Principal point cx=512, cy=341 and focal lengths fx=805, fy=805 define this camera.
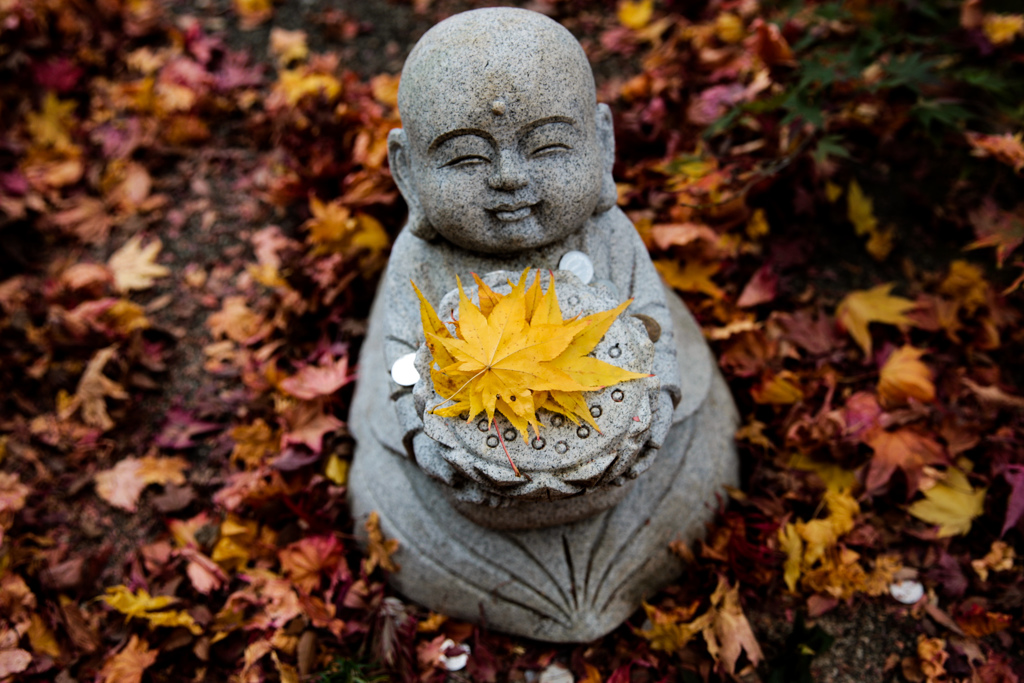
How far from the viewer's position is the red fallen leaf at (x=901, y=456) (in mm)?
3010

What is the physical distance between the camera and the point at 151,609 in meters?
3.06

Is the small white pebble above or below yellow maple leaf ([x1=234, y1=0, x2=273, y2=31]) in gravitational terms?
below

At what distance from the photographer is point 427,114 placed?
2.28 metres

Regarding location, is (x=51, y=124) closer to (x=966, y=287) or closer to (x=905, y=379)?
(x=905, y=379)

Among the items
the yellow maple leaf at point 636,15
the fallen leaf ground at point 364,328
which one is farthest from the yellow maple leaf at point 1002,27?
the yellow maple leaf at point 636,15

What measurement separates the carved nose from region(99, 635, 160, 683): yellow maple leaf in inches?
85.3

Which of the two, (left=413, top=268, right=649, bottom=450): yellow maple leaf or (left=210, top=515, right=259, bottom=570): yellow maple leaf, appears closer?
(left=413, top=268, right=649, bottom=450): yellow maple leaf

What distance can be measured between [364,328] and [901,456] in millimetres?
2288

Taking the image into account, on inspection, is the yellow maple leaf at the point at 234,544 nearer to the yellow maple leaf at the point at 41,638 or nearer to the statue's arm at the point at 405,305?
the yellow maple leaf at the point at 41,638

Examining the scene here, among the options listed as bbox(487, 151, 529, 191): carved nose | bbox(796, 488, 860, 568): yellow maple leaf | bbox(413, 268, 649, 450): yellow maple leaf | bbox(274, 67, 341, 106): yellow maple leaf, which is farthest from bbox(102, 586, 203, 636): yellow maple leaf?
bbox(274, 67, 341, 106): yellow maple leaf

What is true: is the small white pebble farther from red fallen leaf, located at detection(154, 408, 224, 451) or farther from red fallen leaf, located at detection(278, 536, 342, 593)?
red fallen leaf, located at detection(154, 408, 224, 451)

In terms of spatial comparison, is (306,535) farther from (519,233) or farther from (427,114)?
(427,114)

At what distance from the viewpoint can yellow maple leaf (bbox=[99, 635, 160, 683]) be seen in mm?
2910

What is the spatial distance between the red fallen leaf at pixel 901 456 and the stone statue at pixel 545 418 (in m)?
0.51
